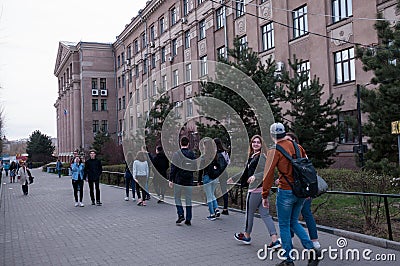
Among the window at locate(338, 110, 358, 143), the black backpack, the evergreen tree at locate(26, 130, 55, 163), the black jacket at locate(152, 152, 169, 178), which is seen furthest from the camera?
the evergreen tree at locate(26, 130, 55, 163)

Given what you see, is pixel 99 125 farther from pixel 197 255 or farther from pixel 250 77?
pixel 197 255

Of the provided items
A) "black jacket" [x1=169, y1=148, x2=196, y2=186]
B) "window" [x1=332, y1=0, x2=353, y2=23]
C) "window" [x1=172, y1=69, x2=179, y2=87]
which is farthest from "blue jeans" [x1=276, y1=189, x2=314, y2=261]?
"window" [x1=172, y1=69, x2=179, y2=87]

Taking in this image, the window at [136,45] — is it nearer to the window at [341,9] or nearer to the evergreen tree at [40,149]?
the window at [341,9]

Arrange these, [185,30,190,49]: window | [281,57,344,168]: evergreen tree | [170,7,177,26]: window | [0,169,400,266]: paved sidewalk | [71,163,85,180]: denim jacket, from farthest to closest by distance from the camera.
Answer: [170,7,177,26]: window → [185,30,190,49]: window → [281,57,344,168]: evergreen tree → [71,163,85,180]: denim jacket → [0,169,400,266]: paved sidewalk

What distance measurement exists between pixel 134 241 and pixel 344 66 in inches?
674

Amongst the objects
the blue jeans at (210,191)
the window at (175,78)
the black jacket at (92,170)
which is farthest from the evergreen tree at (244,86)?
the window at (175,78)

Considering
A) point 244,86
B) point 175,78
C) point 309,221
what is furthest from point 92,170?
→ point 175,78

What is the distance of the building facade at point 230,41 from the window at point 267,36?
0.02 metres

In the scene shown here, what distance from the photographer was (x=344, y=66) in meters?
21.9

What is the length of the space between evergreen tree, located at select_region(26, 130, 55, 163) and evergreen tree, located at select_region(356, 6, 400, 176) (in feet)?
269

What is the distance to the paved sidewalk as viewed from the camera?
6.68m

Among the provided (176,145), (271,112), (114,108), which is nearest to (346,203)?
(271,112)

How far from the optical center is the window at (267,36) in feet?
88.1

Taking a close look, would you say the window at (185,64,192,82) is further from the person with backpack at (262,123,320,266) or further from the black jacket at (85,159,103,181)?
the person with backpack at (262,123,320,266)
